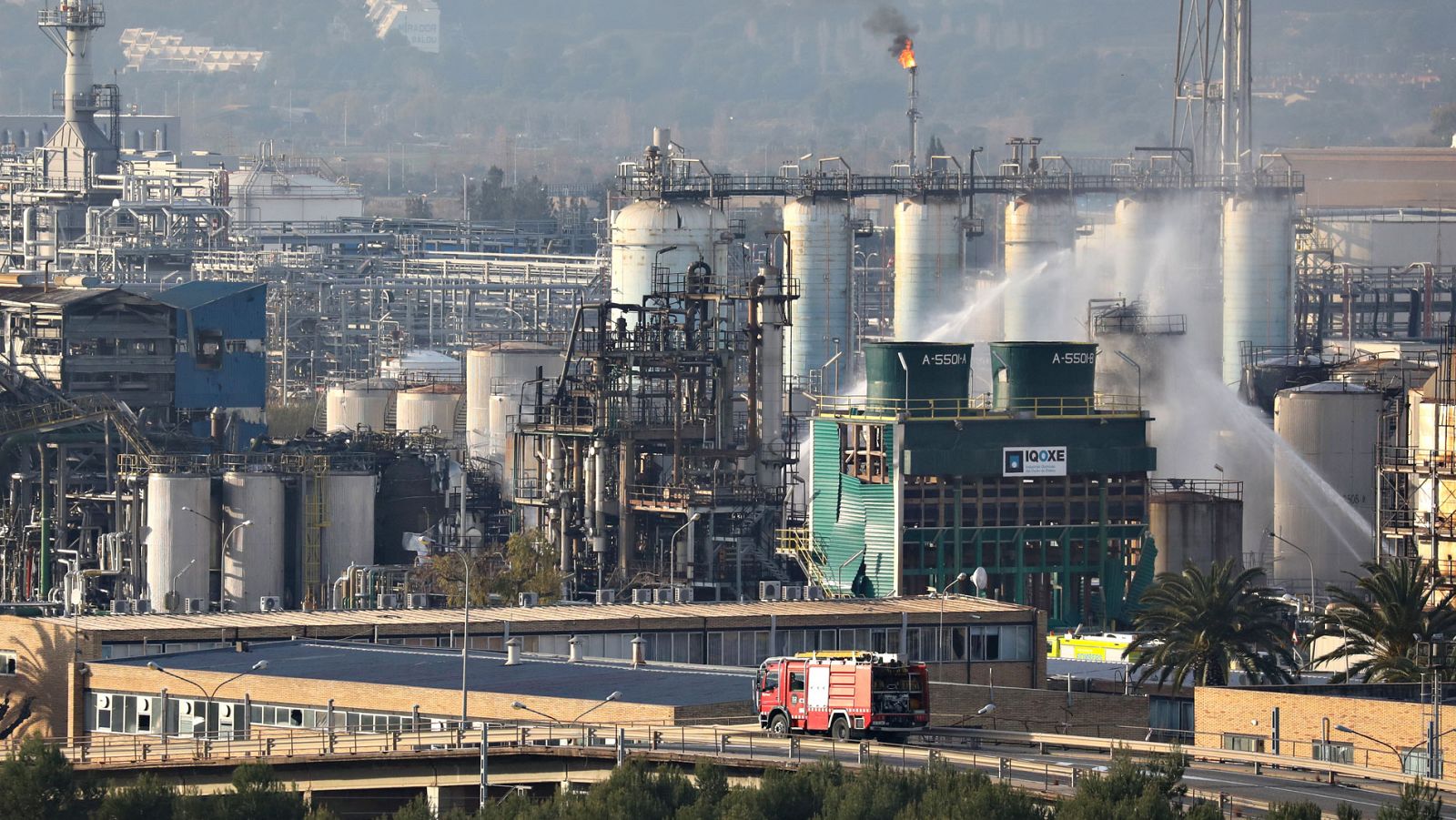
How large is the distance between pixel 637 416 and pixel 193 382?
2372 centimetres

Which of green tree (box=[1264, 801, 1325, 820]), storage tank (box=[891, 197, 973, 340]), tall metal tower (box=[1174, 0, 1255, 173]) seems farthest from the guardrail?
tall metal tower (box=[1174, 0, 1255, 173])

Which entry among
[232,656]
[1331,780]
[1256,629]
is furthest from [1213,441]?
[1331,780]

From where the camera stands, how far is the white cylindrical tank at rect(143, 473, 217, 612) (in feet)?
331

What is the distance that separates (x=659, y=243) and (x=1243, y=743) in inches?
2208

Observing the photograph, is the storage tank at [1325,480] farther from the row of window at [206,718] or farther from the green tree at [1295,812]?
the green tree at [1295,812]

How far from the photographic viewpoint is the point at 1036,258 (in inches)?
5704

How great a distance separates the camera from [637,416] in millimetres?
101500

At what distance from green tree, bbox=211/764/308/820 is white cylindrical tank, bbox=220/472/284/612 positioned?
1805 inches

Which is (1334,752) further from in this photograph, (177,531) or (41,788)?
(177,531)

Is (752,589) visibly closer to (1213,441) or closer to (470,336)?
(1213,441)

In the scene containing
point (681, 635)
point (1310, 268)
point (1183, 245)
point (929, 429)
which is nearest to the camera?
point (681, 635)

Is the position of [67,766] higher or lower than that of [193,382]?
lower

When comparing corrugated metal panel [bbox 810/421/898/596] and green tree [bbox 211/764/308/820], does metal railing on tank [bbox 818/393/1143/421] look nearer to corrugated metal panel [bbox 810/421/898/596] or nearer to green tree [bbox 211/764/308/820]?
corrugated metal panel [bbox 810/421/898/596]

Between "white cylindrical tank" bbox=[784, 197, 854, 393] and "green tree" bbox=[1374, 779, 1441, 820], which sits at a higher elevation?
"white cylindrical tank" bbox=[784, 197, 854, 393]
